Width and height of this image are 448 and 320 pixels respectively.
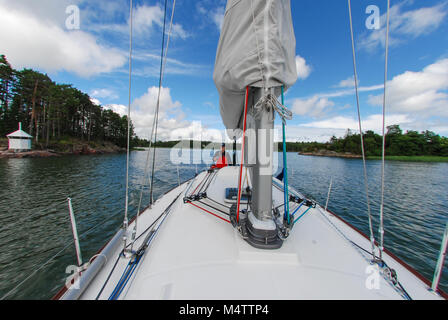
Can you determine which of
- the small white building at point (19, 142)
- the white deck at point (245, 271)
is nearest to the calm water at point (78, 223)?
the white deck at point (245, 271)

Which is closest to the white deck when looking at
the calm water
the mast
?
the mast

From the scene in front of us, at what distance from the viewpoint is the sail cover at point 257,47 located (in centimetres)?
131

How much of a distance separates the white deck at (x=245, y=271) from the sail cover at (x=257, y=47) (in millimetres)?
1372

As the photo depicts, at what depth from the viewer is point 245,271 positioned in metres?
1.11

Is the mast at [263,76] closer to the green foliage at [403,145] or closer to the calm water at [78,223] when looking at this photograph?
the calm water at [78,223]

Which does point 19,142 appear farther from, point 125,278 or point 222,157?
point 125,278

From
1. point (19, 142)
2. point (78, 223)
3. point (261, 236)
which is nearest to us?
point (261, 236)

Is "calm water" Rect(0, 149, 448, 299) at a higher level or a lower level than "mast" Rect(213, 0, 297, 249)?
lower

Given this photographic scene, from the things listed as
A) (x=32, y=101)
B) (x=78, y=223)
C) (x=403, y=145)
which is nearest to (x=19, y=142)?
(x=32, y=101)

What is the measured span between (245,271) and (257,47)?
1711 mm

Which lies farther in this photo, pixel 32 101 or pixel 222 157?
pixel 32 101

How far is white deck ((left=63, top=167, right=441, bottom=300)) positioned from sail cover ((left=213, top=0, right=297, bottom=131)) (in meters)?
1.37

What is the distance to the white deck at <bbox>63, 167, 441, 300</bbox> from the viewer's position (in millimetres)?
985

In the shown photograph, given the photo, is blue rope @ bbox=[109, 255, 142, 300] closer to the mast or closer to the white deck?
the white deck
